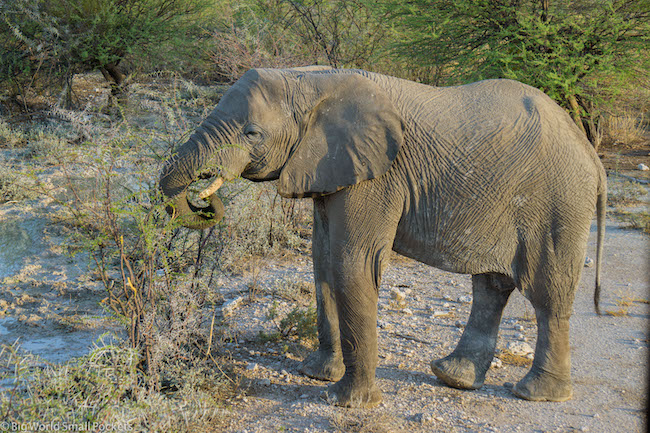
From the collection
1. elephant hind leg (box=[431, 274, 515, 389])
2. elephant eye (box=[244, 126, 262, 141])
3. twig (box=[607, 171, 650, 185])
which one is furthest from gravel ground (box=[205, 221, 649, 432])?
twig (box=[607, 171, 650, 185])

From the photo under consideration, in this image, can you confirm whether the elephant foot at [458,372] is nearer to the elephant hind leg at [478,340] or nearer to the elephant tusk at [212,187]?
the elephant hind leg at [478,340]

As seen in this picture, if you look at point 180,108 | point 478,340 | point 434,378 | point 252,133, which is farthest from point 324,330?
point 180,108

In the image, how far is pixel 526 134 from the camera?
3.93 metres

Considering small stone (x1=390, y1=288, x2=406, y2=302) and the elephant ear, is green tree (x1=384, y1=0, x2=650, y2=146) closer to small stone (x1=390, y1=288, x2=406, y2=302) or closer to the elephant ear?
small stone (x1=390, y1=288, x2=406, y2=302)

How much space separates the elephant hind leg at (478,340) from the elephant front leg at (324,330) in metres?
0.68

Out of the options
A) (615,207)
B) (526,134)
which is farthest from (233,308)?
(615,207)

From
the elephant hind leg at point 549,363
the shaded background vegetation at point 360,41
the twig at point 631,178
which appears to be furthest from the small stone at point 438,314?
the twig at point 631,178

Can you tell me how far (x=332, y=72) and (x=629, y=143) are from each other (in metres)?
11.0

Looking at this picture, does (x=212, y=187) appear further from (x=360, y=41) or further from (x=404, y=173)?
(x=360, y=41)

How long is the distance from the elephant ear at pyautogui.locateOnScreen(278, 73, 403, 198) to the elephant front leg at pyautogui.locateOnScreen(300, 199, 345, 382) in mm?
581

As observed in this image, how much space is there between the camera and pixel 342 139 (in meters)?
3.86

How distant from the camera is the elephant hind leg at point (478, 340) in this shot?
439 cm

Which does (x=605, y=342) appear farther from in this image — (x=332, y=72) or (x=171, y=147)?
(x=171, y=147)

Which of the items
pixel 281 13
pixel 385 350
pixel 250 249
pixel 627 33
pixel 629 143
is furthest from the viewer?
pixel 629 143
